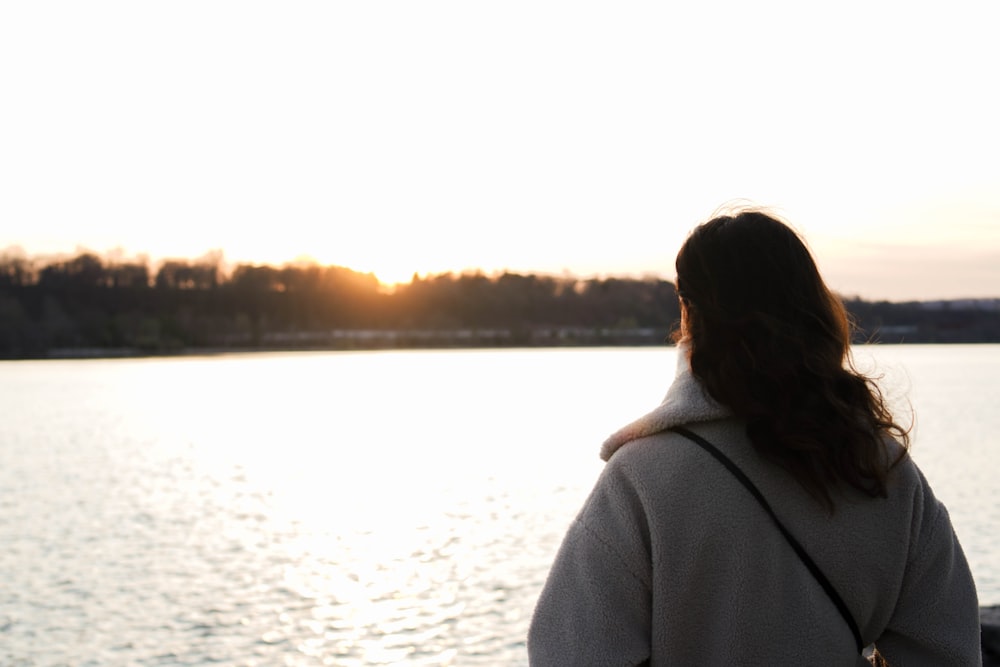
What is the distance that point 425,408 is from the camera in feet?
132

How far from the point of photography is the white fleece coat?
56.3 inches

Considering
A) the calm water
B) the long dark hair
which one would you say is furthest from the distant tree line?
the long dark hair

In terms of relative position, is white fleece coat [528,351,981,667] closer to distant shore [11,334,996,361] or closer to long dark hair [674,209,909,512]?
long dark hair [674,209,909,512]

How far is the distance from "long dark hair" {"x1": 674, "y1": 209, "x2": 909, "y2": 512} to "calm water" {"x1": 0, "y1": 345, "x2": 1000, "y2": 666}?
42 cm

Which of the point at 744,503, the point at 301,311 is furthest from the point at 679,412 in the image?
the point at 301,311

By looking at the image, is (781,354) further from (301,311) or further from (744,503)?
(301,311)

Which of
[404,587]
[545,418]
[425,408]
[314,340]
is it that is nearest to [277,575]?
[404,587]

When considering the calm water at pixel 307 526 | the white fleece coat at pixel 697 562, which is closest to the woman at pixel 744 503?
the white fleece coat at pixel 697 562

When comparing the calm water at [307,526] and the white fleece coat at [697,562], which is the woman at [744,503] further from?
the calm water at [307,526]

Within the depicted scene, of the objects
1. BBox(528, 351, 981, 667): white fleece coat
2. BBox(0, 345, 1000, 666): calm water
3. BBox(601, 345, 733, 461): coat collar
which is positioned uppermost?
BBox(601, 345, 733, 461): coat collar

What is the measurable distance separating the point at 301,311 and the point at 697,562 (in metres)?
111

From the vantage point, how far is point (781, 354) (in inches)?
57.9

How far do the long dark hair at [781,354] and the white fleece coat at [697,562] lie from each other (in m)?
0.03

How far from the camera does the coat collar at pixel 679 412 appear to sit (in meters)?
1.44
